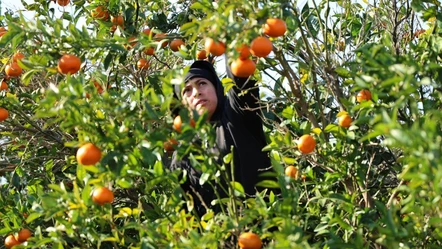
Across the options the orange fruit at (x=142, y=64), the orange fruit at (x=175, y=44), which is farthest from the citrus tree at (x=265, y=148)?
the orange fruit at (x=142, y=64)

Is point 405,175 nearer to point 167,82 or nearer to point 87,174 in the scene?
point 167,82

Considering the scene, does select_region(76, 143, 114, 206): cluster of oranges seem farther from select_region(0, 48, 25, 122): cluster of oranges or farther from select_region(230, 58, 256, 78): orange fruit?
select_region(0, 48, 25, 122): cluster of oranges

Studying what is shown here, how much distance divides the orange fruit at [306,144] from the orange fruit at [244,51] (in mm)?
455

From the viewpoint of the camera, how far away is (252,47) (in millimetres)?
2734

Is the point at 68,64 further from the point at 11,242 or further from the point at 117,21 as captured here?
the point at 117,21

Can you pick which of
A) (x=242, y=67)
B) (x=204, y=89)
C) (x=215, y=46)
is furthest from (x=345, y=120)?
(x=204, y=89)

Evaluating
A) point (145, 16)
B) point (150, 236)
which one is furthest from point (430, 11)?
point (145, 16)

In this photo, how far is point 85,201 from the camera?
2.82m

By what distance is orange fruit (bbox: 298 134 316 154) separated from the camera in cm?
322

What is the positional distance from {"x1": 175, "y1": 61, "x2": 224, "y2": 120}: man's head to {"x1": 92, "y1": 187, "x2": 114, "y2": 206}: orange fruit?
104 centimetres

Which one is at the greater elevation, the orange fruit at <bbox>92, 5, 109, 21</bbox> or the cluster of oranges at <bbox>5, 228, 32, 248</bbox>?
the orange fruit at <bbox>92, 5, 109, 21</bbox>

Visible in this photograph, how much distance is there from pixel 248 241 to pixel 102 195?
0.50m

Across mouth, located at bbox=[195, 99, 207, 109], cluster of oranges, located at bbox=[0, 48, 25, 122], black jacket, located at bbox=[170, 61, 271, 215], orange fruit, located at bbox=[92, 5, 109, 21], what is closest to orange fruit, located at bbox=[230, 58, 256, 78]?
black jacket, located at bbox=[170, 61, 271, 215]

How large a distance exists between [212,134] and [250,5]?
1.66 ft
